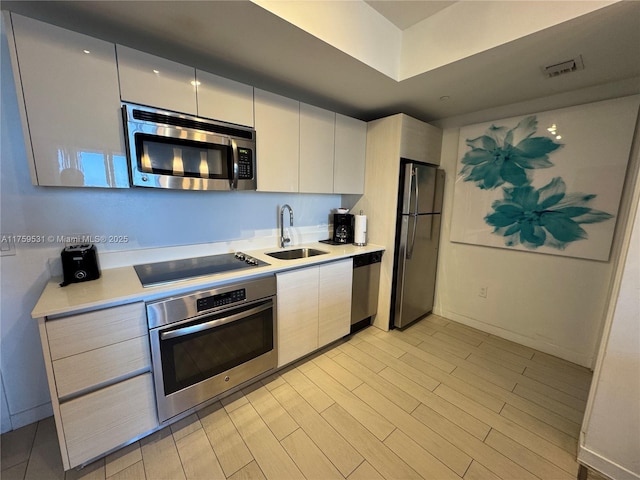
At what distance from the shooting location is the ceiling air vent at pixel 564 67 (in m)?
1.65

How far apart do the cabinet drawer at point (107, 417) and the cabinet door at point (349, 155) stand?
2081mm

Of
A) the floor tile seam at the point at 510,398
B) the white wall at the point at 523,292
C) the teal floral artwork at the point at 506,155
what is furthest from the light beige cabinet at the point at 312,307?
the teal floral artwork at the point at 506,155

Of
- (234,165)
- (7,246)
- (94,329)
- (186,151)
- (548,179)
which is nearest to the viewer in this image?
(94,329)

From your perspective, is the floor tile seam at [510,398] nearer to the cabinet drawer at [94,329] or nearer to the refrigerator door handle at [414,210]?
the refrigerator door handle at [414,210]

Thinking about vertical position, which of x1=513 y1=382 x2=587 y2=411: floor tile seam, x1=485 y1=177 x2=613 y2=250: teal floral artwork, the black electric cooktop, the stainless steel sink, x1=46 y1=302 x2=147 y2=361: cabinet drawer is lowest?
x1=513 y1=382 x2=587 y2=411: floor tile seam

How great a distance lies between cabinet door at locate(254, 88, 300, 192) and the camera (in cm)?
193

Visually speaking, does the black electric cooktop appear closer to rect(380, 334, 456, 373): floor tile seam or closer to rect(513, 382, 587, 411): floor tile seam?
rect(380, 334, 456, 373): floor tile seam

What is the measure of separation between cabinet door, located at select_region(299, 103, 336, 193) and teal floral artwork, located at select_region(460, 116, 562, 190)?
151cm

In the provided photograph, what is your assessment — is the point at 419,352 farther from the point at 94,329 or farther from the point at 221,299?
the point at 94,329

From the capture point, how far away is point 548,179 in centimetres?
226

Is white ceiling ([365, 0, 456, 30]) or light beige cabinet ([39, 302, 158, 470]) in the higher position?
white ceiling ([365, 0, 456, 30])

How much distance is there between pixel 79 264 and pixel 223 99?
132cm

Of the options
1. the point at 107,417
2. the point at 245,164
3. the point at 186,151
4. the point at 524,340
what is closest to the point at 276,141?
the point at 245,164

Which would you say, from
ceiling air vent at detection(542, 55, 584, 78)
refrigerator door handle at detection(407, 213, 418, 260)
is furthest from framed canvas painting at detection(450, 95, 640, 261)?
refrigerator door handle at detection(407, 213, 418, 260)
